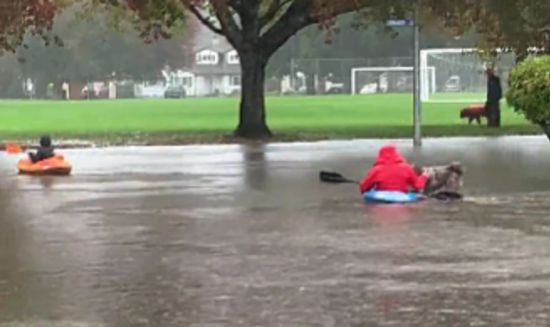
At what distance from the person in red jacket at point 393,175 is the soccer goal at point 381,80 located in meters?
72.9

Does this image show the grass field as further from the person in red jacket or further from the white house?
the white house

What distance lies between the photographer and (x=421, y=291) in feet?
28.9

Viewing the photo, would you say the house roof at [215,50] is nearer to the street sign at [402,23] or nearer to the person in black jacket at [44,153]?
the street sign at [402,23]

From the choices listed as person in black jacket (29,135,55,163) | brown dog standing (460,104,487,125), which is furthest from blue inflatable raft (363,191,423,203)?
brown dog standing (460,104,487,125)

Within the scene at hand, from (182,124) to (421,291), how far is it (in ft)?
125

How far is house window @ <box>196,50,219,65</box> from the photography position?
442 feet

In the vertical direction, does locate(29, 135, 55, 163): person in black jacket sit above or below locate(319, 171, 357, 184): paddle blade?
above

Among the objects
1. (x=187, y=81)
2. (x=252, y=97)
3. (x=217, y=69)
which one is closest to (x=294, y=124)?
(x=252, y=97)

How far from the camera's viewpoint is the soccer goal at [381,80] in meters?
92.6

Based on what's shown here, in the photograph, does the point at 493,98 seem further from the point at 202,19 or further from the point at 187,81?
the point at 187,81

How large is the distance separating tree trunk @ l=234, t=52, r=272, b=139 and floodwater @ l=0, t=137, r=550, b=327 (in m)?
15.2

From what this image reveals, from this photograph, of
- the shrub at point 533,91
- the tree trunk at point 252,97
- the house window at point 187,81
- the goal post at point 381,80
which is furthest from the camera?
the house window at point 187,81

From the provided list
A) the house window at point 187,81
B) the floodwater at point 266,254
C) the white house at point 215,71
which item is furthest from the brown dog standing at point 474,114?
the white house at point 215,71

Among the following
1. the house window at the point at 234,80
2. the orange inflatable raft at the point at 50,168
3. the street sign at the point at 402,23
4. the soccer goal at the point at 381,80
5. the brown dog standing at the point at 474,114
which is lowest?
the house window at the point at 234,80
